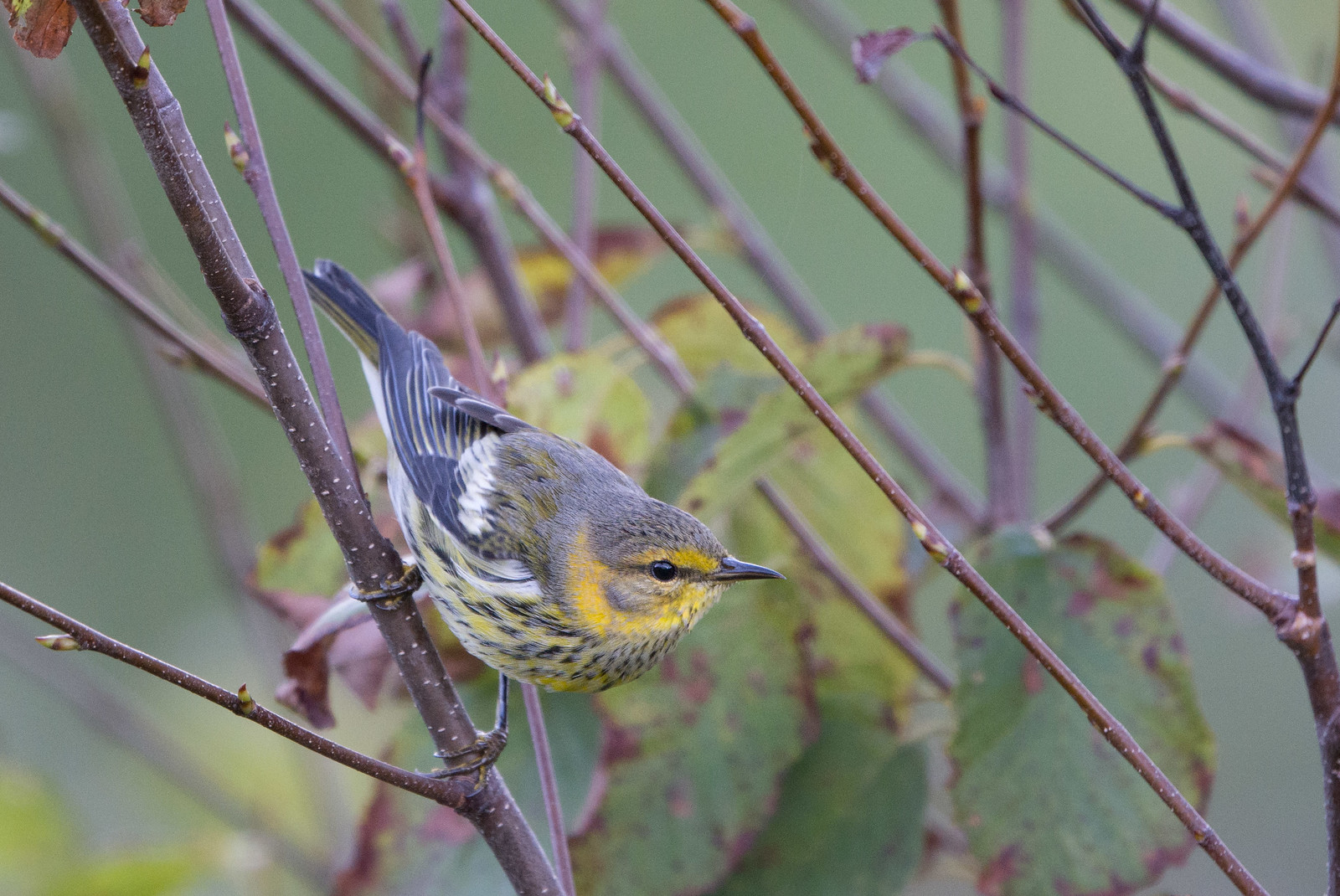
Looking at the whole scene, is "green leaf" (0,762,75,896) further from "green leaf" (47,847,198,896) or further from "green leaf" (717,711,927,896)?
"green leaf" (717,711,927,896)

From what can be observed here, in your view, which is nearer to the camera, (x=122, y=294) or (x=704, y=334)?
(x=122, y=294)

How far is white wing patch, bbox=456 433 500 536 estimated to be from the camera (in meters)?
2.08

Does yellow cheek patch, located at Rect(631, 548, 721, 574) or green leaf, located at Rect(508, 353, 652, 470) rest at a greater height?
green leaf, located at Rect(508, 353, 652, 470)

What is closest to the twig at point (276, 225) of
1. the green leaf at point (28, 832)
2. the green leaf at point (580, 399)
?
the green leaf at point (580, 399)

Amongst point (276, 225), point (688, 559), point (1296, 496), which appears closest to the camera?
point (1296, 496)

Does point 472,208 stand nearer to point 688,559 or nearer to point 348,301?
point 348,301

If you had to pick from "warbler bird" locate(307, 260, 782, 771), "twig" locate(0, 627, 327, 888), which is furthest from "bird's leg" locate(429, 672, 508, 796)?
"twig" locate(0, 627, 327, 888)

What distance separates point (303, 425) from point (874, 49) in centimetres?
79

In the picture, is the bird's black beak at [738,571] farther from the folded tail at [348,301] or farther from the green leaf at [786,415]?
the folded tail at [348,301]

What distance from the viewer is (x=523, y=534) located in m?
2.09

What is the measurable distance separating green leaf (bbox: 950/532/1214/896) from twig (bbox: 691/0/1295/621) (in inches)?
19.7

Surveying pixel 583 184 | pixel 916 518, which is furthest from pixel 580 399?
pixel 916 518

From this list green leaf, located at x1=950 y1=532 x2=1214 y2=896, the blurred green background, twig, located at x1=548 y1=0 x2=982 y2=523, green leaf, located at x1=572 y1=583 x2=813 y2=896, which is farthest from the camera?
the blurred green background

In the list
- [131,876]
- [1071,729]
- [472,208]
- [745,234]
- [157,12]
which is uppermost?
[472,208]
